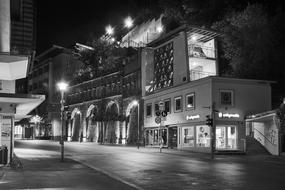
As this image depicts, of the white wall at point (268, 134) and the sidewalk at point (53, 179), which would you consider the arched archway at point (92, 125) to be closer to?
the white wall at point (268, 134)

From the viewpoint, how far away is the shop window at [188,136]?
4275cm

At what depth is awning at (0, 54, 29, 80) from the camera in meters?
13.9

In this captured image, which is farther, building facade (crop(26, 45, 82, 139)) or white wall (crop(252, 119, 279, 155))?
building facade (crop(26, 45, 82, 139))

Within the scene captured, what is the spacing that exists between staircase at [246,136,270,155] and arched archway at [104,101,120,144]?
1076 inches

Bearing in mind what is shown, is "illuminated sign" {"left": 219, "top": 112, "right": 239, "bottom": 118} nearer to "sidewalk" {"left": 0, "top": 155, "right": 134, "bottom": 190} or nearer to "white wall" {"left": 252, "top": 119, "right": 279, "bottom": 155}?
"white wall" {"left": 252, "top": 119, "right": 279, "bottom": 155}

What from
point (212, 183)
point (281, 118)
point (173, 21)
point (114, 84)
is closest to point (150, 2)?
Result: point (173, 21)

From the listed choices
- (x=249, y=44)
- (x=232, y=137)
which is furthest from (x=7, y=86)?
(x=249, y=44)

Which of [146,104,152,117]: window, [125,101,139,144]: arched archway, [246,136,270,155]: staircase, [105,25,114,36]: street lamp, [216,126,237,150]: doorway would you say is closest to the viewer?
[246,136,270,155]: staircase

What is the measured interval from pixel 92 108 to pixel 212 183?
60.5 metres

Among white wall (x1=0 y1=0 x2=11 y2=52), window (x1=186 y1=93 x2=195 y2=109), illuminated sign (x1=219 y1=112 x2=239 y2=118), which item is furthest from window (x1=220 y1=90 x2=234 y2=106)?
white wall (x1=0 y1=0 x2=11 y2=52)

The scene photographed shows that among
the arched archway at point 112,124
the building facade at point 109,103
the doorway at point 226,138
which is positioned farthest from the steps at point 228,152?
the arched archway at point 112,124

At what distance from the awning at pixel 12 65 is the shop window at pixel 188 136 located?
1051 inches

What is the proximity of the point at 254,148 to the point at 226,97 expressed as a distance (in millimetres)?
5334

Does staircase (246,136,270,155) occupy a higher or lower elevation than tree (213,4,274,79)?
lower
